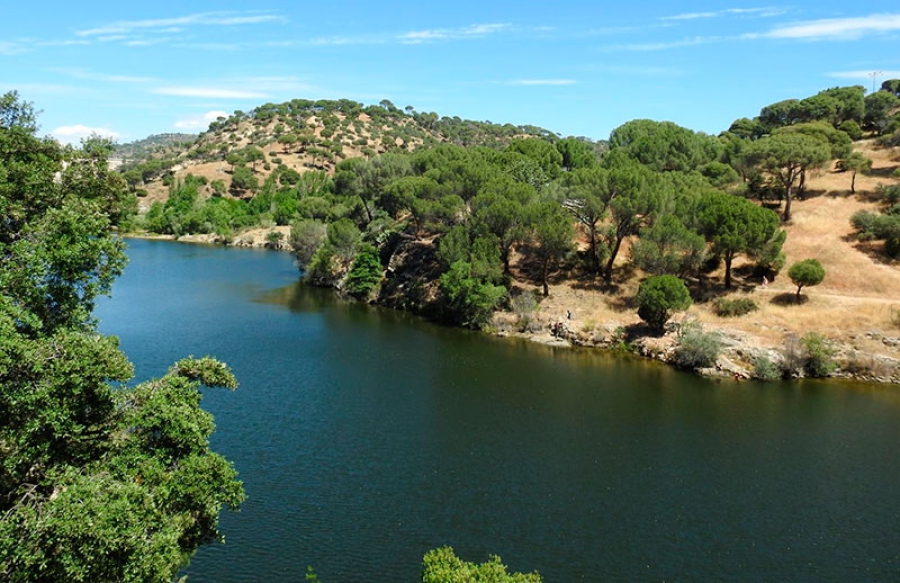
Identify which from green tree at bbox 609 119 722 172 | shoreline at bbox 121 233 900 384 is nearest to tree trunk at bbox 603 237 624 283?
shoreline at bbox 121 233 900 384

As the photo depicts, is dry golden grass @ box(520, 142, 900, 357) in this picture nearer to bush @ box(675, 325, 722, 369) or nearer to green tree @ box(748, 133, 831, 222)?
bush @ box(675, 325, 722, 369)

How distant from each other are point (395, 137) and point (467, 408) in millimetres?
165673

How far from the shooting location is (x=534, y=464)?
33281 millimetres

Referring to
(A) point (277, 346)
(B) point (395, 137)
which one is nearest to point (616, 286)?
(A) point (277, 346)

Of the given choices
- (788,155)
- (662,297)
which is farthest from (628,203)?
(788,155)

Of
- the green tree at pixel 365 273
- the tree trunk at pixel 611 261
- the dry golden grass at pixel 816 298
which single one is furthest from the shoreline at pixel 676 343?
the green tree at pixel 365 273

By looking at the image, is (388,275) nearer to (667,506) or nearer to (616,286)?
(616,286)

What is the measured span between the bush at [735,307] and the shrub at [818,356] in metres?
6.62

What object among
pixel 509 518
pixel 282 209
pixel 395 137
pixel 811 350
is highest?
pixel 395 137

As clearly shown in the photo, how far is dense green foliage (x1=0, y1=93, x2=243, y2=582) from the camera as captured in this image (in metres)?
13.3

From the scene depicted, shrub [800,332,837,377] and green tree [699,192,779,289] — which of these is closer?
shrub [800,332,837,377]

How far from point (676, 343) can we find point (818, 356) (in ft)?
35.3

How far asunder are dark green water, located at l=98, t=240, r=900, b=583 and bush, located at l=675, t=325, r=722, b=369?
1.88 meters

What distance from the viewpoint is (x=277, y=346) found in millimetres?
54875
